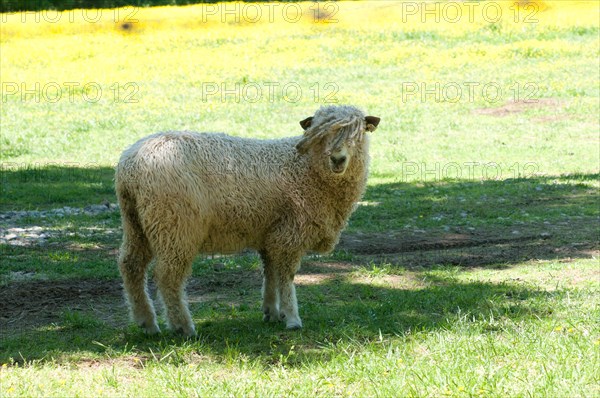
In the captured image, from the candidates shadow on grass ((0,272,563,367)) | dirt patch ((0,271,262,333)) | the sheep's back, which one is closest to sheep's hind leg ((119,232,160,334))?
shadow on grass ((0,272,563,367))

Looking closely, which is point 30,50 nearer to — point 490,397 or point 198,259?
point 198,259

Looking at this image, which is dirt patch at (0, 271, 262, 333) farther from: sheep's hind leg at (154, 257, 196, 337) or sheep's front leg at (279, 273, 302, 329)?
sheep's front leg at (279, 273, 302, 329)

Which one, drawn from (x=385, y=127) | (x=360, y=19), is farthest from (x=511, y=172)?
(x=360, y=19)

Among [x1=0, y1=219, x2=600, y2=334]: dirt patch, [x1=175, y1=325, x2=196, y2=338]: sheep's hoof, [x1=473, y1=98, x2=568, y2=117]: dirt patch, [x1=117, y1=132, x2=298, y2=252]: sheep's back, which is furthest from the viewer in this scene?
[x1=473, y1=98, x2=568, y2=117]: dirt patch

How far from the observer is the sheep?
25.8 ft

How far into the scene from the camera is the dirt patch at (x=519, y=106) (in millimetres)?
24938

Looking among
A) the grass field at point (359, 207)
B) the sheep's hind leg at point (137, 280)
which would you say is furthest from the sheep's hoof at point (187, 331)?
the sheep's hind leg at point (137, 280)

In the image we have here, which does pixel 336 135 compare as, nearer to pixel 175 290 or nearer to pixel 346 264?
pixel 175 290

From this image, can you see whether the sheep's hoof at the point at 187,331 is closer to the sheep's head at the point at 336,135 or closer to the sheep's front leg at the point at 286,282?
the sheep's front leg at the point at 286,282

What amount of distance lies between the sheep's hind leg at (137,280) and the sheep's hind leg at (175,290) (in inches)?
8.9

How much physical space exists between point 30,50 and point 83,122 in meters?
12.6

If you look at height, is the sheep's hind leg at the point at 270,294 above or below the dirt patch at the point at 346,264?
above

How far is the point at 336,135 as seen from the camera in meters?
8.44

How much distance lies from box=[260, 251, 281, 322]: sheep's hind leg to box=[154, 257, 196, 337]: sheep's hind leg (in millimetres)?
936
